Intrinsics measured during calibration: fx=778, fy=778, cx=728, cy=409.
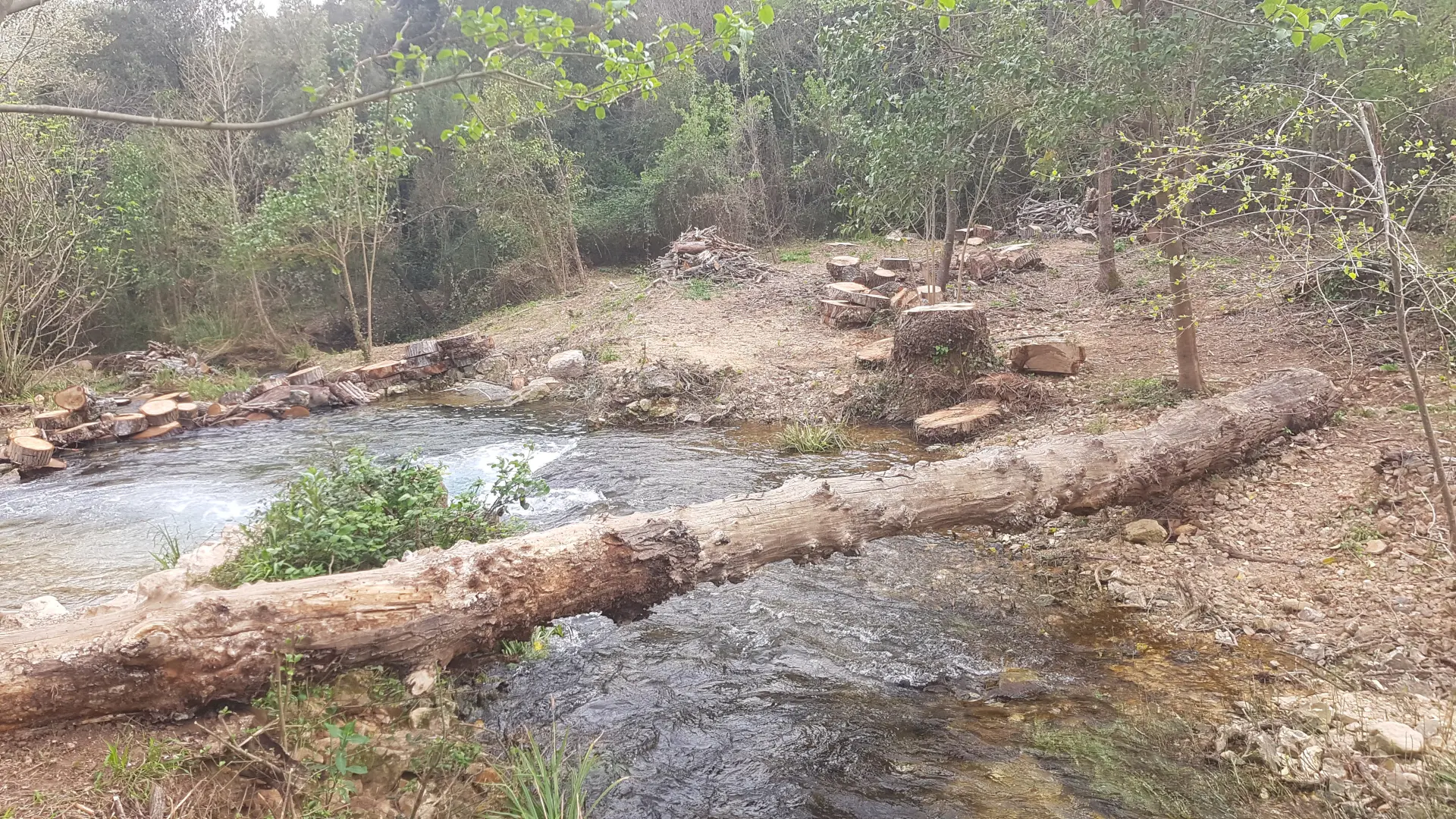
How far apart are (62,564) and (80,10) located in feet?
62.4

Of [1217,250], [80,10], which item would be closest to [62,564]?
[1217,250]

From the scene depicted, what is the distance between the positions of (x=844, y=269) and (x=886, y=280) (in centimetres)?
98


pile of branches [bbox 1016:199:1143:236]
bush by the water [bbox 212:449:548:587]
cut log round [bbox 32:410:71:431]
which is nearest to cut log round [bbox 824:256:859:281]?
pile of branches [bbox 1016:199:1143:236]

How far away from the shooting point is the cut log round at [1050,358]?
335 inches

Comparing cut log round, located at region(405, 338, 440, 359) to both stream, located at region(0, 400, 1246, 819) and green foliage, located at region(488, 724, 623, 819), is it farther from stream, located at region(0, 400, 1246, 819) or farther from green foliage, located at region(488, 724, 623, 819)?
green foliage, located at region(488, 724, 623, 819)

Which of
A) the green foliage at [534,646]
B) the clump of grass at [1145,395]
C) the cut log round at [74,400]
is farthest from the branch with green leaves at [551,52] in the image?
the cut log round at [74,400]

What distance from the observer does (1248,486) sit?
5363 millimetres

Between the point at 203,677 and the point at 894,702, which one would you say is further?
the point at 894,702

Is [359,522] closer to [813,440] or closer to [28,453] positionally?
[813,440]

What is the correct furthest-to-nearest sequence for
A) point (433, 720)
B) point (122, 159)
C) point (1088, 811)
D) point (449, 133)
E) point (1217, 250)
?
point (122, 159) → point (1217, 250) → point (449, 133) → point (433, 720) → point (1088, 811)

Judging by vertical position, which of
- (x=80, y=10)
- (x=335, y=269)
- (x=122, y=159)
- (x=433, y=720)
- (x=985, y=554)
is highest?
(x=80, y=10)

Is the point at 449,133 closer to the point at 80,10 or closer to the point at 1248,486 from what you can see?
the point at 1248,486

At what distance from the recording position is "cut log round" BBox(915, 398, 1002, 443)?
7.54 meters

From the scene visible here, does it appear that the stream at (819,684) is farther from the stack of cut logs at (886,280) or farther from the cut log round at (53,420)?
the stack of cut logs at (886,280)
